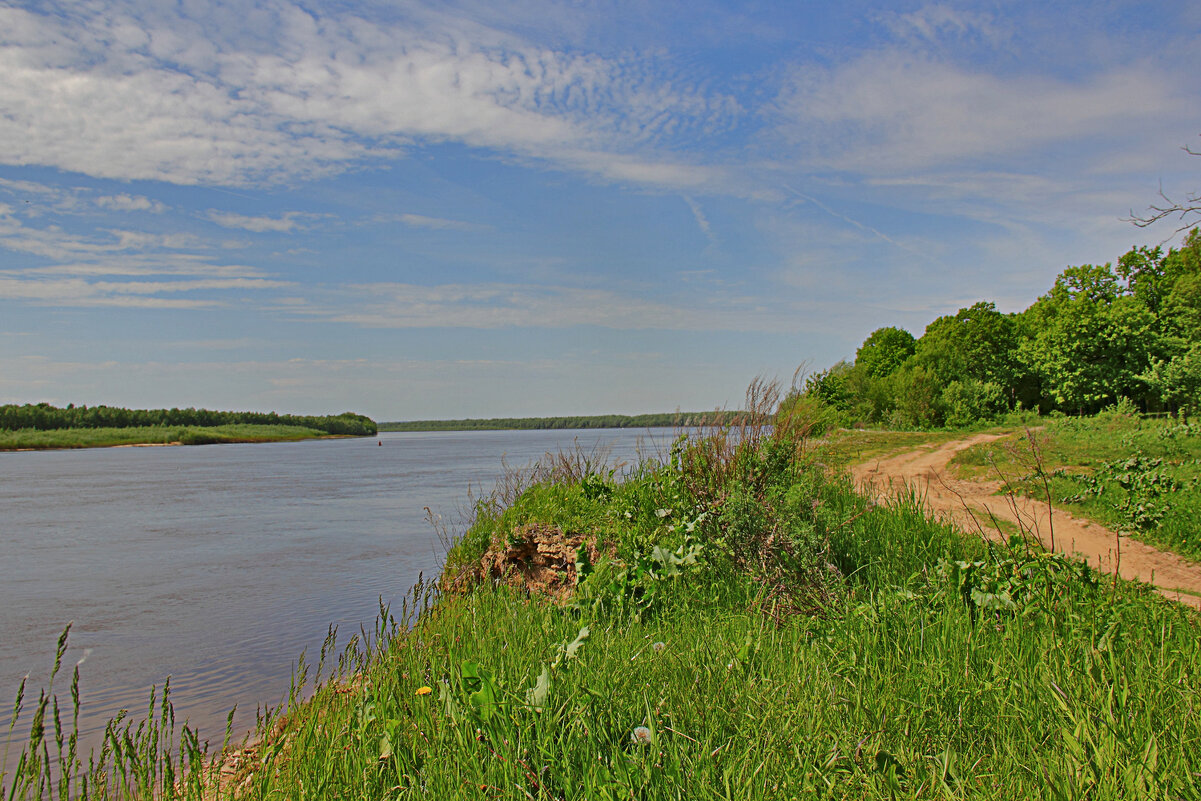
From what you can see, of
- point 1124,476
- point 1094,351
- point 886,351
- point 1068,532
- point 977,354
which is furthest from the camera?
point 886,351

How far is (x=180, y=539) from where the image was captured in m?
14.2

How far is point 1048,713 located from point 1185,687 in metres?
0.67

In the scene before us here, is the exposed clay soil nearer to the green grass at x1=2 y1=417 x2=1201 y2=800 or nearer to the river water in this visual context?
the green grass at x1=2 y1=417 x2=1201 y2=800

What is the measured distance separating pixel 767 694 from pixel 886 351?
185 ft

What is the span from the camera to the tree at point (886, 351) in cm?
5344

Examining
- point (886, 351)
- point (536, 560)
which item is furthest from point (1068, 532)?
point (886, 351)

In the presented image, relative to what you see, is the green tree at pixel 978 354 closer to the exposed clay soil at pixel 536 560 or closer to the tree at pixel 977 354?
the tree at pixel 977 354

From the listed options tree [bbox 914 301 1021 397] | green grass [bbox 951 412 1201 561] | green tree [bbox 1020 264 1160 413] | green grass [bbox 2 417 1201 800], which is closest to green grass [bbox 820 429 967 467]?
green grass [bbox 951 412 1201 561]

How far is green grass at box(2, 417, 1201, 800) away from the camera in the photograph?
2453 millimetres

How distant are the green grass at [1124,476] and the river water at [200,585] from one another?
616 cm

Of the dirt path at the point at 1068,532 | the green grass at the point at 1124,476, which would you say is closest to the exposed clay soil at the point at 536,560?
the dirt path at the point at 1068,532

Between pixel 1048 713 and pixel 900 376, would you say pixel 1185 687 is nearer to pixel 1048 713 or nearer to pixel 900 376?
pixel 1048 713

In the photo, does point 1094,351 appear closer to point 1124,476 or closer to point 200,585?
point 1124,476

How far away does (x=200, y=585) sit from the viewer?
10.2 metres
